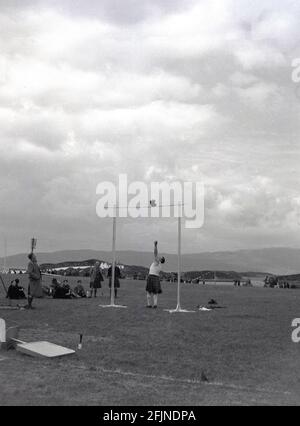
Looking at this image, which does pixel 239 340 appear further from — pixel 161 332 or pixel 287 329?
pixel 287 329

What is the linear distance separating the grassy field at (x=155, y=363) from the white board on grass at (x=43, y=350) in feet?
0.45

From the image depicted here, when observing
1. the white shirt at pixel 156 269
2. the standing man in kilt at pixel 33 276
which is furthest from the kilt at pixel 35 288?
the white shirt at pixel 156 269

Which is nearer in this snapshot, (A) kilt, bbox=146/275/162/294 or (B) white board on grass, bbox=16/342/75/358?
(B) white board on grass, bbox=16/342/75/358

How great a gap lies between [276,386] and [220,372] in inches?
45.1

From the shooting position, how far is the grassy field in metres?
7.58

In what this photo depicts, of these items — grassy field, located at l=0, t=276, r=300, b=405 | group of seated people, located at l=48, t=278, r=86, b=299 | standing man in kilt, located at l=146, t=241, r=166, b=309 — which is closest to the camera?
grassy field, located at l=0, t=276, r=300, b=405

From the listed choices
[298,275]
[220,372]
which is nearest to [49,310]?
[220,372]

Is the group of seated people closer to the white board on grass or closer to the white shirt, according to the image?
the white shirt

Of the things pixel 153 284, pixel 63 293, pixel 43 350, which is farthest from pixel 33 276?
pixel 43 350

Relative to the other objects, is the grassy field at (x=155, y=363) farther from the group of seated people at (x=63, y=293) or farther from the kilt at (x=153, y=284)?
the group of seated people at (x=63, y=293)

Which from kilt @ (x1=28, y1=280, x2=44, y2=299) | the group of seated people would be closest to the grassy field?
kilt @ (x1=28, y1=280, x2=44, y2=299)

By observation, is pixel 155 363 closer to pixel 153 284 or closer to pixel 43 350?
pixel 43 350

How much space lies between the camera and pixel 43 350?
34.3 ft

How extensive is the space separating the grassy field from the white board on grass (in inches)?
5.4
